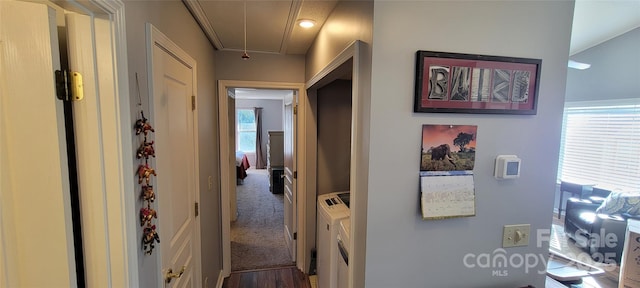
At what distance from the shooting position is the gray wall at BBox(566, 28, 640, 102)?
11.9 ft

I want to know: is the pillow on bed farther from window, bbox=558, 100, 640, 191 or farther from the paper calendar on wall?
the paper calendar on wall

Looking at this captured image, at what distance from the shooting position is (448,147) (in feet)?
3.92

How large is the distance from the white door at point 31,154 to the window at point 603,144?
19.2ft

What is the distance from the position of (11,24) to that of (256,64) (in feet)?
6.53

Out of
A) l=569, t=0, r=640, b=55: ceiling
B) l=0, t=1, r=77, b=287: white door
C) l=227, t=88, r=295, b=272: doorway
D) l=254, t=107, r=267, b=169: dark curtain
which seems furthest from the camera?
l=254, t=107, r=267, b=169: dark curtain

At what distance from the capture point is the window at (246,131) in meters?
8.52

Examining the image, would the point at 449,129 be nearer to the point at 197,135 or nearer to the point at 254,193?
the point at 197,135

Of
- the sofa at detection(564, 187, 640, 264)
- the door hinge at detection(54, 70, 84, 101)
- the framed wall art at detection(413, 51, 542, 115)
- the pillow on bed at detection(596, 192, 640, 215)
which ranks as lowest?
the sofa at detection(564, 187, 640, 264)

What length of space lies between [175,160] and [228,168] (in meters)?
1.34

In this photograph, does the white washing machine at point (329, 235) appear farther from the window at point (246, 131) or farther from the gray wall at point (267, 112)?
the window at point (246, 131)

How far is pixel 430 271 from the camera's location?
1263mm

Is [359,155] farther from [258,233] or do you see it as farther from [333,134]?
[258,233]

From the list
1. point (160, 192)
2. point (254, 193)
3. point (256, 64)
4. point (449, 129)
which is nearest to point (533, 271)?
point (449, 129)

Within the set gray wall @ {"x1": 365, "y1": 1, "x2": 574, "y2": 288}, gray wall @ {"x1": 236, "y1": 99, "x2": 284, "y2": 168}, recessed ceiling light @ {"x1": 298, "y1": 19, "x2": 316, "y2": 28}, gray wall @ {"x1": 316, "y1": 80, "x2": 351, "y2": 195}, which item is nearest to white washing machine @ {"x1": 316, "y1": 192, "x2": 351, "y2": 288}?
gray wall @ {"x1": 316, "y1": 80, "x2": 351, "y2": 195}
